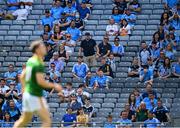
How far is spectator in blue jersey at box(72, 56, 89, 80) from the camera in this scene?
27.3 metres

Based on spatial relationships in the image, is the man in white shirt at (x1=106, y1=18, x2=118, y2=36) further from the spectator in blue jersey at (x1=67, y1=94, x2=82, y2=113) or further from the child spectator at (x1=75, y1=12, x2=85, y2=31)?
the spectator in blue jersey at (x1=67, y1=94, x2=82, y2=113)

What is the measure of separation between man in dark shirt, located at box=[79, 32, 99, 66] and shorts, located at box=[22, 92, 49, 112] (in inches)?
440

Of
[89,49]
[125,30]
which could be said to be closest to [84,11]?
[125,30]

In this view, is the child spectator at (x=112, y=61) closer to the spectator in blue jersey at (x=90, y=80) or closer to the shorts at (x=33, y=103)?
the spectator in blue jersey at (x=90, y=80)

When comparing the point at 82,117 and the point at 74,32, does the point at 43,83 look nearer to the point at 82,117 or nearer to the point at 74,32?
the point at 82,117

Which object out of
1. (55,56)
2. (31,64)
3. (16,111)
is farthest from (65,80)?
(31,64)

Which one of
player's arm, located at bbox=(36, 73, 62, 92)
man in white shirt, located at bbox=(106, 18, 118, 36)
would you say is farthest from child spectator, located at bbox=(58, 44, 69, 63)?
player's arm, located at bbox=(36, 73, 62, 92)

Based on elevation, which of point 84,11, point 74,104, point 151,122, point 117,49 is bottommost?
point 151,122

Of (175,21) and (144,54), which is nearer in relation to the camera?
(144,54)

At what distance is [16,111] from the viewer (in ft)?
84.1

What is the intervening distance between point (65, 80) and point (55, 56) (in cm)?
81

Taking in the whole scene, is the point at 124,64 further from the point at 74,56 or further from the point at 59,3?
the point at 59,3

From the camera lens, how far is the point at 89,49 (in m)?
28.0

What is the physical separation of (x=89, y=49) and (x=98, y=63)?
540 millimetres
